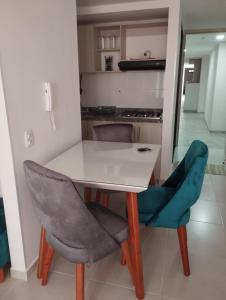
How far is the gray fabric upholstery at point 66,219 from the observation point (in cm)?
112

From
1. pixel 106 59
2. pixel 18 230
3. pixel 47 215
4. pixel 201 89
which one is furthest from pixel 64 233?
pixel 201 89

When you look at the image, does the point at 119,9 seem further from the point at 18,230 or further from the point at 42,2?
the point at 18,230

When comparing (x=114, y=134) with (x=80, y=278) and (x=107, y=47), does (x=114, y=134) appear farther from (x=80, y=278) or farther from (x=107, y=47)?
(x=107, y=47)

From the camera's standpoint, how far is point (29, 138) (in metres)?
1.67

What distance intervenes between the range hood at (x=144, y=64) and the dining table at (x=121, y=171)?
4.98ft

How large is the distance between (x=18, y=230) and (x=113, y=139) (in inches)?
50.9

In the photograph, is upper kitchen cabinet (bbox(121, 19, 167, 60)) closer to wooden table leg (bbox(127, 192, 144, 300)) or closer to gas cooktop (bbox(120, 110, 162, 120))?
gas cooktop (bbox(120, 110, 162, 120))

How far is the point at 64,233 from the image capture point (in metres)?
1.26

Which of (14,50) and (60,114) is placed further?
(60,114)

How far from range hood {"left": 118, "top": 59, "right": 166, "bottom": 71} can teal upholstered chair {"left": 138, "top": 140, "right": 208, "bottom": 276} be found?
171 cm

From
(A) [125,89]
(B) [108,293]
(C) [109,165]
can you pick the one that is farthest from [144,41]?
(B) [108,293]

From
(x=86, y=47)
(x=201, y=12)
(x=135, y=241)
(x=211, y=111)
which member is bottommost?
(x=135, y=241)

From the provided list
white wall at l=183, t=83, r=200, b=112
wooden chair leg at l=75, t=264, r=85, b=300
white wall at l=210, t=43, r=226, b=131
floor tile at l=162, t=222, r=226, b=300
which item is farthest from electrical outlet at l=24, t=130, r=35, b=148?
white wall at l=183, t=83, r=200, b=112

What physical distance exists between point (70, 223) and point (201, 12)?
3416 mm
